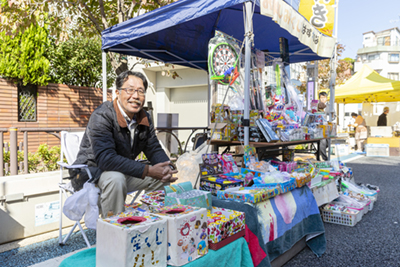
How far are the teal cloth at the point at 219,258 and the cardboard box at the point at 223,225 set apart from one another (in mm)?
54

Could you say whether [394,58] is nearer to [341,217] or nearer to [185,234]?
[341,217]

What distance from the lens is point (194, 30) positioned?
4289 millimetres

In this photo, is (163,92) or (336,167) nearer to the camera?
(336,167)

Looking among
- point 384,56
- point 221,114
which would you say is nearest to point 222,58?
point 221,114

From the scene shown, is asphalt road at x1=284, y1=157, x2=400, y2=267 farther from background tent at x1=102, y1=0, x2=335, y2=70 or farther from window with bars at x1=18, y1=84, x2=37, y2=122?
window with bars at x1=18, y1=84, x2=37, y2=122

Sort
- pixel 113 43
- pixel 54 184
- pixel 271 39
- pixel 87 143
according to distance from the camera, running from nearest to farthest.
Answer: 1. pixel 87 143
2. pixel 54 184
3. pixel 113 43
4. pixel 271 39

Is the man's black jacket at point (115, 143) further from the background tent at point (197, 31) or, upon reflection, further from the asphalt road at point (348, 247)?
the background tent at point (197, 31)

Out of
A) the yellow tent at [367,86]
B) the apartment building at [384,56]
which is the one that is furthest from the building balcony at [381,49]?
the yellow tent at [367,86]

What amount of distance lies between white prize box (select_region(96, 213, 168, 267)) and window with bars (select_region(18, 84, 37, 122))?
754cm

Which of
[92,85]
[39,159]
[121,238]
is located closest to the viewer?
[121,238]

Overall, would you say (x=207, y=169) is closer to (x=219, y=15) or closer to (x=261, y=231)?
(x=261, y=231)

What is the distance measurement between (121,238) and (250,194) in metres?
1.01

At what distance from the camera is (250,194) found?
1930mm

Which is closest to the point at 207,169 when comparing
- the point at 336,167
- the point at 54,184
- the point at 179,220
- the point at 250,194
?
the point at 250,194
